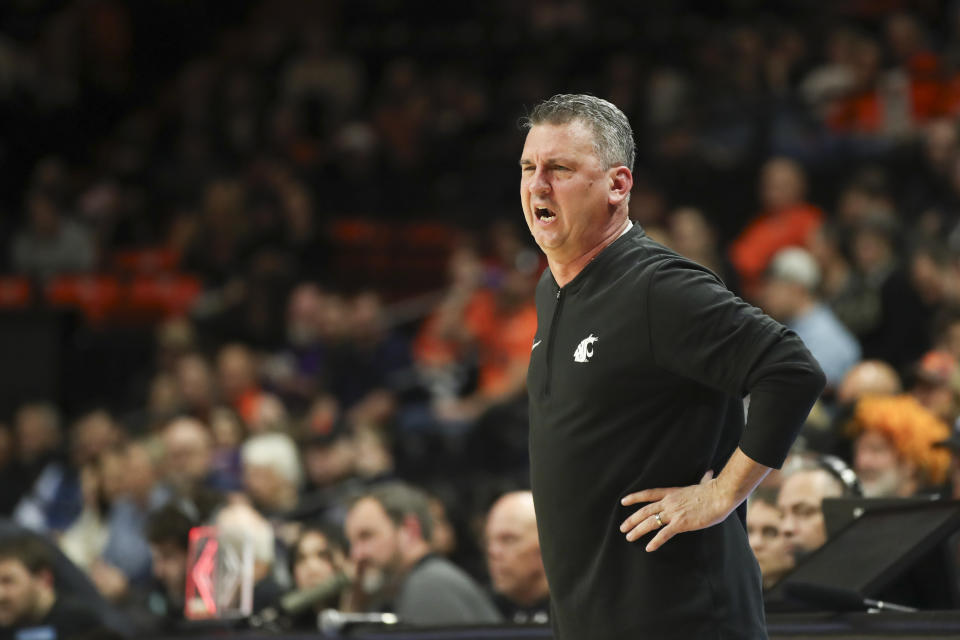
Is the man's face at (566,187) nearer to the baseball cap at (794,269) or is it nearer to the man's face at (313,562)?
the man's face at (313,562)

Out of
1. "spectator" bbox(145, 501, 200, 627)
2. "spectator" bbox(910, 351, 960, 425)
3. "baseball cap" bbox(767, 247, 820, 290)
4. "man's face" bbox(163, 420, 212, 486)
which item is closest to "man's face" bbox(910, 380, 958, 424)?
"spectator" bbox(910, 351, 960, 425)

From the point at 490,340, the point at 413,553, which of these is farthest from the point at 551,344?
the point at 490,340

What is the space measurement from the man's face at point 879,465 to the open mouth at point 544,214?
3314mm

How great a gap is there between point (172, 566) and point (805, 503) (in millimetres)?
2705

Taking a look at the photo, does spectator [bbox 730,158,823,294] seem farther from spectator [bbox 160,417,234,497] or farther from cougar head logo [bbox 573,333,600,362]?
cougar head logo [bbox 573,333,600,362]

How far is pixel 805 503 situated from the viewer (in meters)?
4.70

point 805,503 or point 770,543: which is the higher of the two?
point 805,503

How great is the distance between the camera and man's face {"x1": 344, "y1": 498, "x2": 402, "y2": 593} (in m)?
5.32

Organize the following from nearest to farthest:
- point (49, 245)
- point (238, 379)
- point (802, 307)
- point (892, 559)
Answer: point (892, 559) → point (802, 307) → point (238, 379) → point (49, 245)

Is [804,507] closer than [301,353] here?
Yes

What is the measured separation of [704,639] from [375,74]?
1120cm

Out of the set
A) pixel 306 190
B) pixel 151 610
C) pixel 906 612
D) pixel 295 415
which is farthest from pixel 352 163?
pixel 906 612

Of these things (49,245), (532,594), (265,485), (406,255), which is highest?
(49,245)

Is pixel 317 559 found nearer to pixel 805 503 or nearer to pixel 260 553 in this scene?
pixel 260 553
